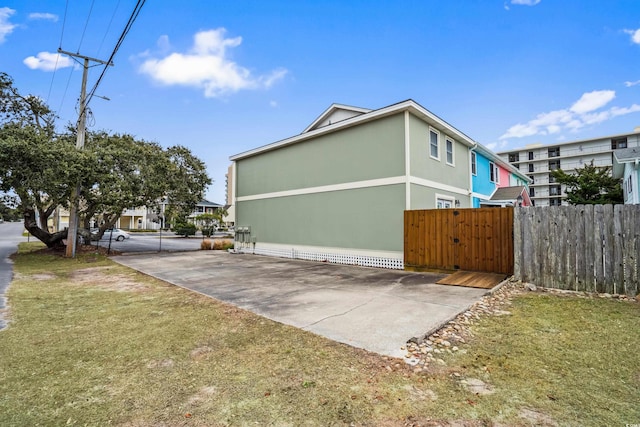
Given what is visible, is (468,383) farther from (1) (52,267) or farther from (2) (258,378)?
(1) (52,267)

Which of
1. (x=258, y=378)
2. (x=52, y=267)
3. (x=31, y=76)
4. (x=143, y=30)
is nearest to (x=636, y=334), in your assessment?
(x=258, y=378)

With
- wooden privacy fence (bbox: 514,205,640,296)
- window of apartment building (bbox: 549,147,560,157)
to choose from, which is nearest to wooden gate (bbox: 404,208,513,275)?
wooden privacy fence (bbox: 514,205,640,296)

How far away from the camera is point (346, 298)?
617 centimetres

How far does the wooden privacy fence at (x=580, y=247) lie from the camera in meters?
5.91

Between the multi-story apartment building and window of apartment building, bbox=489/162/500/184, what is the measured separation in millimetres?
41119

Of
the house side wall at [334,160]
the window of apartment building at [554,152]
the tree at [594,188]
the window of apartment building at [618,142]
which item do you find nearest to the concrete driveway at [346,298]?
the house side wall at [334,160]

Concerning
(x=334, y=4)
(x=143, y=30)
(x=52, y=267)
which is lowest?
(x=52, y=267)

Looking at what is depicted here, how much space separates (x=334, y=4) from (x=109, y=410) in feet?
40.2

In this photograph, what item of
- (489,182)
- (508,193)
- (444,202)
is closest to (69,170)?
(444,202)

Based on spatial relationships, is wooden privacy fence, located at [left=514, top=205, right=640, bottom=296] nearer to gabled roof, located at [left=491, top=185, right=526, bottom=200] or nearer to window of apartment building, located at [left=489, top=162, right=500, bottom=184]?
gabled roof, located at [left=491, top=185, right=526, bottom=200]

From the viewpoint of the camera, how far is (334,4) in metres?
10.6

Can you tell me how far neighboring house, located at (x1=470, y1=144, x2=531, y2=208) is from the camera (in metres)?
15.7

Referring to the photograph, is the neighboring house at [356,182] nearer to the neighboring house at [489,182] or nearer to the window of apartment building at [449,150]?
the window of apartment building at [449,150]

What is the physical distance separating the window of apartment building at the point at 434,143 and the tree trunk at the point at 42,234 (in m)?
19.3
